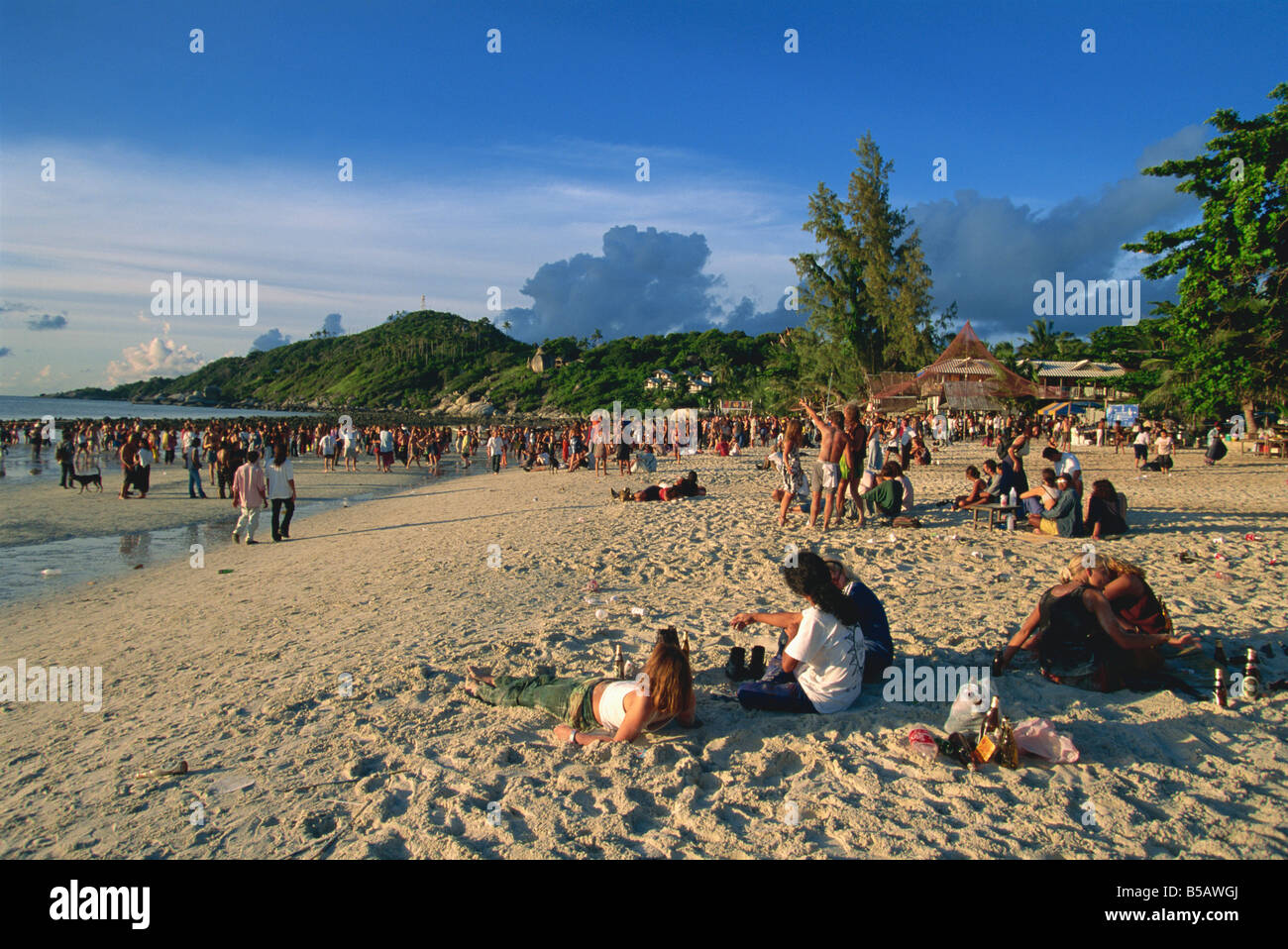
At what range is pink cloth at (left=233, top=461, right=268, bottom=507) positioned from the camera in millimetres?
11586

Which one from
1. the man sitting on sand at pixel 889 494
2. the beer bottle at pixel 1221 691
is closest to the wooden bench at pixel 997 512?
the man sitting on sand at pixel 889 494

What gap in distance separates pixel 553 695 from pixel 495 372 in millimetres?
142848

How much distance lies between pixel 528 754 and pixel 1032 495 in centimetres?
933

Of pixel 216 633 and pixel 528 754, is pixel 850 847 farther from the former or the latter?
pixel 216 633

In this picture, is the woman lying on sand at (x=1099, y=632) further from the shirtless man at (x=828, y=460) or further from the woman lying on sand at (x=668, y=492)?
the woman lying on sand at (x=668, y=492)

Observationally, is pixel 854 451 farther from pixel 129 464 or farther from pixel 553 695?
pixel 129 464

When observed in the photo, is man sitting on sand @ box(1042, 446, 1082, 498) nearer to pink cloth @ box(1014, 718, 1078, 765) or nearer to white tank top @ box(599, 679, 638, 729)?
pink cloth @ box(1014, 718, 1078, 765)

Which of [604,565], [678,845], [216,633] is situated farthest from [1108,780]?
[216,633]

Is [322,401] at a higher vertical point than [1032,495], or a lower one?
higher

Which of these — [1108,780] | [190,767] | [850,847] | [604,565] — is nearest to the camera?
[850,847]

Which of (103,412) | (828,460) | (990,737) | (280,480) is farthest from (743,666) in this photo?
(103,412)

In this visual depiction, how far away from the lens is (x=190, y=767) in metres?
4.03

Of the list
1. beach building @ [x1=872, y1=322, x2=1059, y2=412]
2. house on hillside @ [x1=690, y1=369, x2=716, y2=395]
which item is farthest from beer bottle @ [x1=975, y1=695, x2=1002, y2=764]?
house on hillside @ [x1=690, y1=369, x2=716, y2=395]
